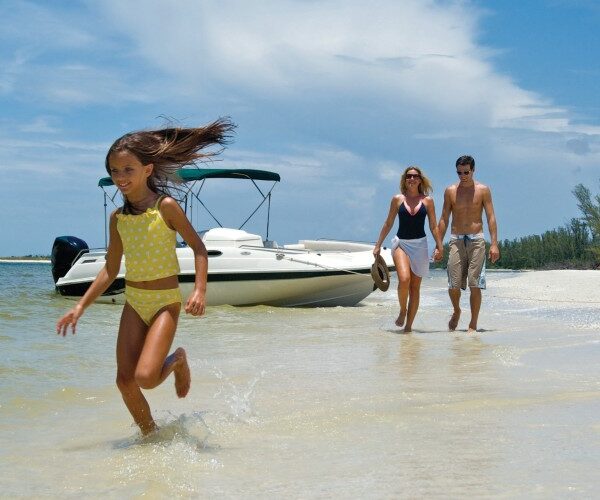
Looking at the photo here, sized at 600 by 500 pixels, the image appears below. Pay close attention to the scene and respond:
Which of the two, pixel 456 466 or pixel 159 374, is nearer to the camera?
pixel 456 466

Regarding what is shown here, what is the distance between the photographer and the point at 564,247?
118 feet

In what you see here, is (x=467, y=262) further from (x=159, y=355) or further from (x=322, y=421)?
(x=159, y=355)

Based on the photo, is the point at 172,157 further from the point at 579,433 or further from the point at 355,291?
the point at 355,291

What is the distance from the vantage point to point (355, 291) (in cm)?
1608

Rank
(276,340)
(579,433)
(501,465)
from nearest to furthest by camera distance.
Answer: (501,465) < (579,433) < (276,340)

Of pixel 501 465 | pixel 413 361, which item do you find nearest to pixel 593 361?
pixel 413 361

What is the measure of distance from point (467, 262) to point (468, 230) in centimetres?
40

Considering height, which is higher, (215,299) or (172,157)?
(172,157)

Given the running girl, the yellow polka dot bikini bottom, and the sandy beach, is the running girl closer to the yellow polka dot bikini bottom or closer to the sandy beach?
the yellow polka dot bikini bottom

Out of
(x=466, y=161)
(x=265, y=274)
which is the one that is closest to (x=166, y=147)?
(x=466, y=161)

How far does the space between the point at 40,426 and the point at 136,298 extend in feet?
4.08

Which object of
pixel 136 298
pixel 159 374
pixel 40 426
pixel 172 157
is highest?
pixel 172 157

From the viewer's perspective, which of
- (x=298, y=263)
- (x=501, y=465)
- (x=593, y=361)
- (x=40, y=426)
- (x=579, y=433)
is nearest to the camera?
(x=501, y=465)

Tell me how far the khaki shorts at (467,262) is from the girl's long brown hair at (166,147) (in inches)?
223
